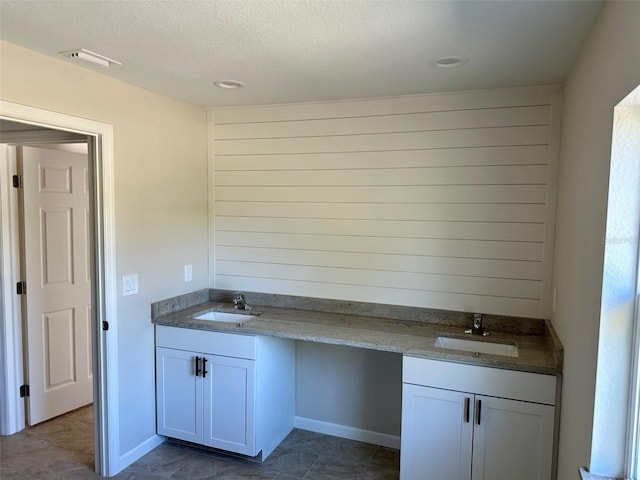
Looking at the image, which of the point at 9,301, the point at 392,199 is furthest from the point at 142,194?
the point at 392,199

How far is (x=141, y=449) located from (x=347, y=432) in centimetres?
145

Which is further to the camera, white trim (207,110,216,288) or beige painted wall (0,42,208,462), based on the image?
white trim (207,110,216,288)

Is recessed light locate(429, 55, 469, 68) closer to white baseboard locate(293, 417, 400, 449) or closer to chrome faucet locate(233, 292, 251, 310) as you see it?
chrome faucet locate(233, 292, 251, 310)

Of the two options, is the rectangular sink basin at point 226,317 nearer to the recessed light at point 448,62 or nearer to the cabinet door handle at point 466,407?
the cabinet door handle at point 466,407

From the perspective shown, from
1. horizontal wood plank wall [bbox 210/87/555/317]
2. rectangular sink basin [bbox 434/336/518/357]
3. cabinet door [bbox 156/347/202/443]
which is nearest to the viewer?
rectangular sink basin [bbox 434/336/518/357]

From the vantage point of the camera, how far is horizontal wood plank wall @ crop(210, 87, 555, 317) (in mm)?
2674

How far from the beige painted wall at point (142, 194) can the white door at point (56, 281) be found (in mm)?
786

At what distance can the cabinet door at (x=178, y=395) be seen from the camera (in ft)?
9.58

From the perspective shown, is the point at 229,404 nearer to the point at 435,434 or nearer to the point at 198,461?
the point at 198,461

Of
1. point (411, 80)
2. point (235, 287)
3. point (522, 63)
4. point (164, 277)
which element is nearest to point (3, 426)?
point (164, 277)

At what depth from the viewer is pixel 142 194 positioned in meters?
2.84

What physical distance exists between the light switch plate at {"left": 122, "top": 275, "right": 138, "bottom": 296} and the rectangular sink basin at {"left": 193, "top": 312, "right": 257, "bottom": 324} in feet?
1.70

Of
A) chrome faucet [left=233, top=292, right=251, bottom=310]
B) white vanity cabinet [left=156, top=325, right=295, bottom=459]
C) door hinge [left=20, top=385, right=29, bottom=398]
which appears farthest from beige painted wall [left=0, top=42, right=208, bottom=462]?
door hinge [left=20, top=385, right=29, bottom=398]

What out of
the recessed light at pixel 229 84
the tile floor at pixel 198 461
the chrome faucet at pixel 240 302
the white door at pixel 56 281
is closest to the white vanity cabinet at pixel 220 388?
the tile floor at pixel 198 461
